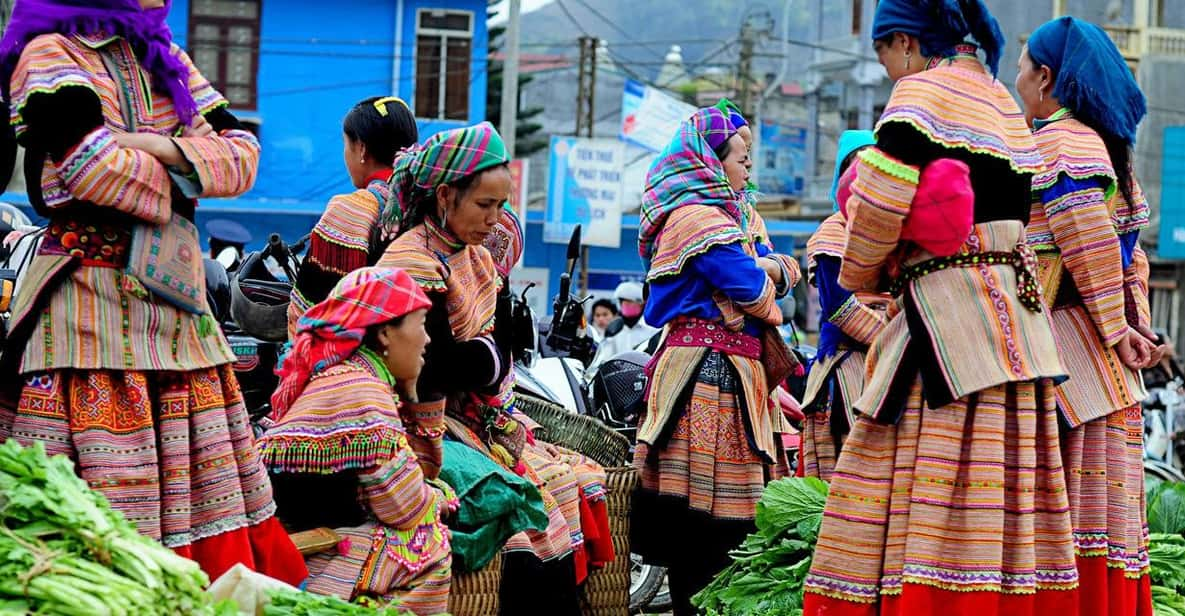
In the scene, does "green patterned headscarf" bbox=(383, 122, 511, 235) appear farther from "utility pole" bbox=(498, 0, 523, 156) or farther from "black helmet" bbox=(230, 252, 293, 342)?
"utility pole" bbox=(498, 0, 523, 156)

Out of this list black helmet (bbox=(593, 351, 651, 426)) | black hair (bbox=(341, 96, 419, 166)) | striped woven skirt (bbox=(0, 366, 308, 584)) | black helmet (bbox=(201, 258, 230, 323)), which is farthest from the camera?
black helmet (bbox=(593, 351, 651, 426))

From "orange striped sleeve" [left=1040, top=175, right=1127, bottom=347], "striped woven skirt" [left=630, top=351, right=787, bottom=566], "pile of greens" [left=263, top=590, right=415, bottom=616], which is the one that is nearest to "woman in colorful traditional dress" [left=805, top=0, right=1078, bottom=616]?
"orange striped sleeve" [left=1040, top=175, right=1127, bottom=347]

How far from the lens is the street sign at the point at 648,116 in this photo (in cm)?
2697

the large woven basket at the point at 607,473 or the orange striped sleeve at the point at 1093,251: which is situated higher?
the orange striped sleeve at the point at 1093,251

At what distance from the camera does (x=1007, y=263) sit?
446 centimetres

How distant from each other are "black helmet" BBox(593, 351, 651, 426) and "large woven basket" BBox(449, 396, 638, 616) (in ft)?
5.77

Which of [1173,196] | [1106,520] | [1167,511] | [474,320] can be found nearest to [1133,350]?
[1106,520]

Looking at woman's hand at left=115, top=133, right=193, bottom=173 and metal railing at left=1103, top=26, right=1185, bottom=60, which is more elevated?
metal railing at left=1103, top=26, right=1185, bottom=60

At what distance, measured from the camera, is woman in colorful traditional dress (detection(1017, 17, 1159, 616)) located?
4.75m

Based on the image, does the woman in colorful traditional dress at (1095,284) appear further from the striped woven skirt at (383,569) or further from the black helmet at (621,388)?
the black helmet at (621,388)

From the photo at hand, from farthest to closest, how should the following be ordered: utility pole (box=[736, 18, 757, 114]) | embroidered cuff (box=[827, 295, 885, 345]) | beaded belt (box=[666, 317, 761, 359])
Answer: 1. utility pole (box=[736, 18, 757, 114])
2. embroidered cuff (box=[827, 295, 885, 345])
3. beaded belt (box=[666, 317, 761, 359])

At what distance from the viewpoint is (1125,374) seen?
4.98 meters

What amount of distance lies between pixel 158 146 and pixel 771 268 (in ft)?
10.2

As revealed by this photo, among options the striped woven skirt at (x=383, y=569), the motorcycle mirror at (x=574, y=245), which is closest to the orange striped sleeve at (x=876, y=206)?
the striped woven skirt at (x=383, y=569)
